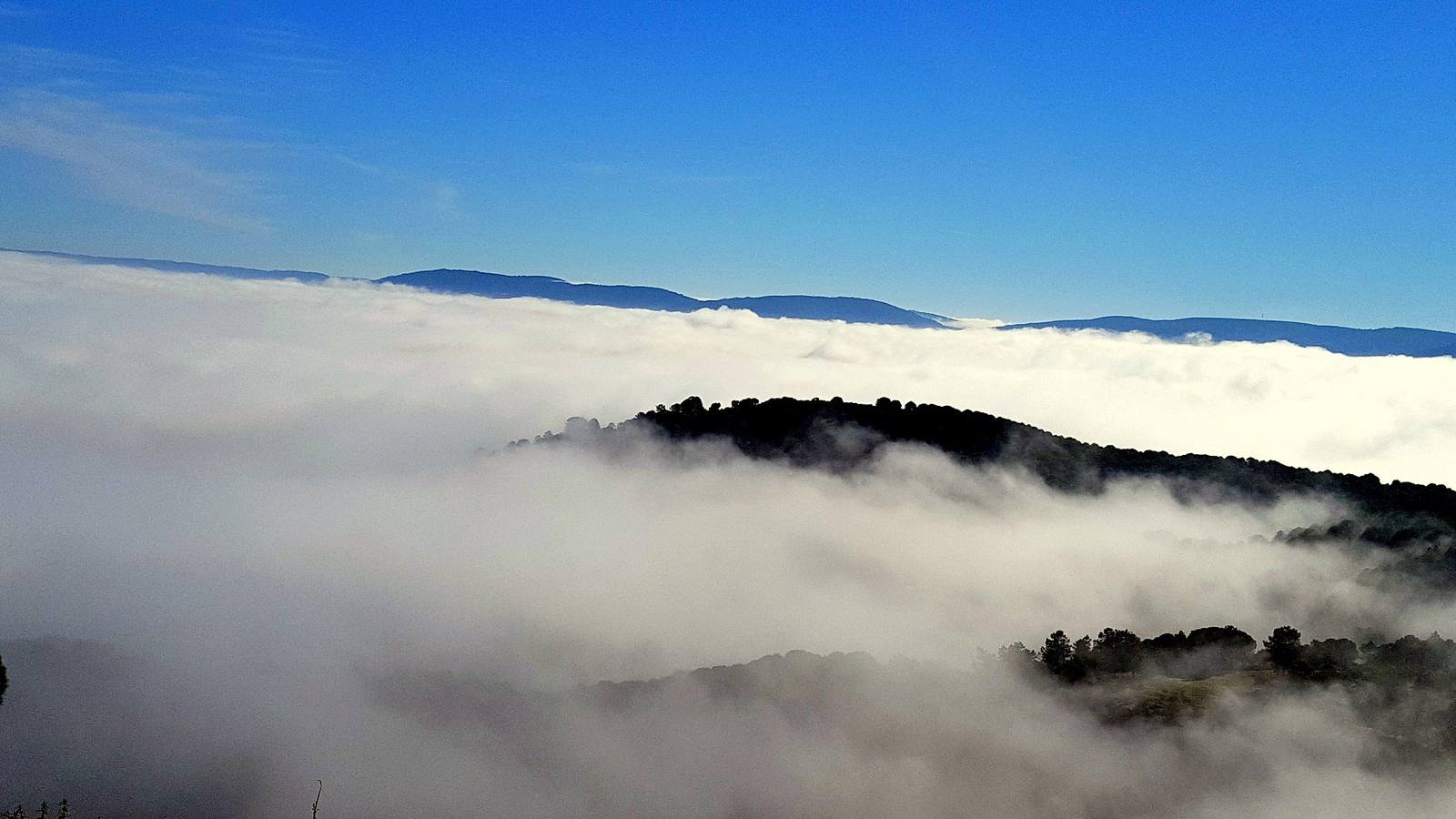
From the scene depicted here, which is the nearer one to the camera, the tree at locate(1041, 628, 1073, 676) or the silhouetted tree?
the silhouetted tree

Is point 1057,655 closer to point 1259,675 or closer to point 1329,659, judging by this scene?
point 1259,675

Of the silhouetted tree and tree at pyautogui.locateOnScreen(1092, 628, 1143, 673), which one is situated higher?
the silhouetted tree

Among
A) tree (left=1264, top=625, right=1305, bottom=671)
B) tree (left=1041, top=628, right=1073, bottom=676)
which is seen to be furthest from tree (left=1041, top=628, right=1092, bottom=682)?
tree (left=1264, top=625, right=1305, bottom=671)

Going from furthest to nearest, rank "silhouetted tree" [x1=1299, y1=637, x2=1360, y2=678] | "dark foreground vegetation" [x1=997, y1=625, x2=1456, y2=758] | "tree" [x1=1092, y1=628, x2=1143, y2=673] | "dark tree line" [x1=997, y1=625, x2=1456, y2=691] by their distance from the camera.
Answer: "tree" [x1=1092, y1=628, x2=1143, y2=673]
"silhouetted tree" [x1=1299, y1=637, x2=1360, y2=678]
"dark tree line" [x1=997, y1=625, x2=1456, y2=691]
"dark foreground vegetation" [x1=997, y1=625, x2=1456, y2=758]

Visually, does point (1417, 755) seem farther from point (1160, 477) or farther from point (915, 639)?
point (1160, 477)

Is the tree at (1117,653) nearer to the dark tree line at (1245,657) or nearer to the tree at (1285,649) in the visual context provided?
the dark tree line at (1245,657)

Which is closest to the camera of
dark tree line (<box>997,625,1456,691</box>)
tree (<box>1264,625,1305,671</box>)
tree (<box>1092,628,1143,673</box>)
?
dark tree line (<box>997,625,1456,691</box>)

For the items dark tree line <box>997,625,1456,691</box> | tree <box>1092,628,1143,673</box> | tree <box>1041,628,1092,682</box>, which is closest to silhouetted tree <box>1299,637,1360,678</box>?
dark tree line <box>997,625,1456,691</box>

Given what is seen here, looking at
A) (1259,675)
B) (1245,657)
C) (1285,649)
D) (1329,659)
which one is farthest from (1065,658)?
Answer: (1329,659)

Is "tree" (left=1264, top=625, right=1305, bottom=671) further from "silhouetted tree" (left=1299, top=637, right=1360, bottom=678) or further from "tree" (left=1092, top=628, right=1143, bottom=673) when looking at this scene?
"tree" (left=1092, top=628, right=1143, bottom=673)
